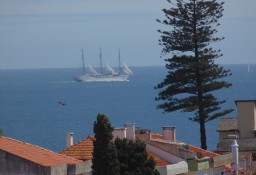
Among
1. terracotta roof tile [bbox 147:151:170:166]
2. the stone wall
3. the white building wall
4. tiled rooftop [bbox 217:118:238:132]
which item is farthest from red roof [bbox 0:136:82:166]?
tiled rooftop [bbox 217:118:238:132]

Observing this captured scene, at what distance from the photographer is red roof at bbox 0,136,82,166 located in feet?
85.1

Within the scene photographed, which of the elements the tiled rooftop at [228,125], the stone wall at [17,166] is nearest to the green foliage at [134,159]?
the stone wall at [17,166]

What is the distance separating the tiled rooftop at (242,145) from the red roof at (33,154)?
41.3ft

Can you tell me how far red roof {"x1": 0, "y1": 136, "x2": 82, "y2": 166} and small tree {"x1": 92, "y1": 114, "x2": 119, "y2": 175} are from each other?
1.17 meters

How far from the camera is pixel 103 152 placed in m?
25.5

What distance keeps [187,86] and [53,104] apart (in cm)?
12945

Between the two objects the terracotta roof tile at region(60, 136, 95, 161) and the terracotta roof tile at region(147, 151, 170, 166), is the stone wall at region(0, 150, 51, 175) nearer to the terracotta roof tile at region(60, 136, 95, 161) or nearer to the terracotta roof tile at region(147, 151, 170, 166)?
the terracotta roof tile at region(60, 136, 95, 161)

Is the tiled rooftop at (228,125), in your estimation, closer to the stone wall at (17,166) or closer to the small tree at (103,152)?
the small tree at (103,152)

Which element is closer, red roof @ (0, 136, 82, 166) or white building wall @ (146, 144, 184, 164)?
red roof @ (0, 136, 82, 166)

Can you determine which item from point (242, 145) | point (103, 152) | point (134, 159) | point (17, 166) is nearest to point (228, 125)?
point (242, 145)

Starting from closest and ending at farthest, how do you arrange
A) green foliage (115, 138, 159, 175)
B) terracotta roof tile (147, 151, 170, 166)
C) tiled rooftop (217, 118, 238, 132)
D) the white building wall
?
1. green foliage (115, 138, 159, 175)
2. terracotta roof tile (147, 151, 170, 166)
3. the white building wall
4. tiled rooftop (217, 118, 238, 132)

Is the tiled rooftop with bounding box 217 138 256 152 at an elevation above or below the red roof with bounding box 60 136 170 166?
above

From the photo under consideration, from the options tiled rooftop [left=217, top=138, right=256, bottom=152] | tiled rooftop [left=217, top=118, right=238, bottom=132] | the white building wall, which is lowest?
the white building wall

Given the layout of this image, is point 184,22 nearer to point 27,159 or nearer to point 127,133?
point 127,133
